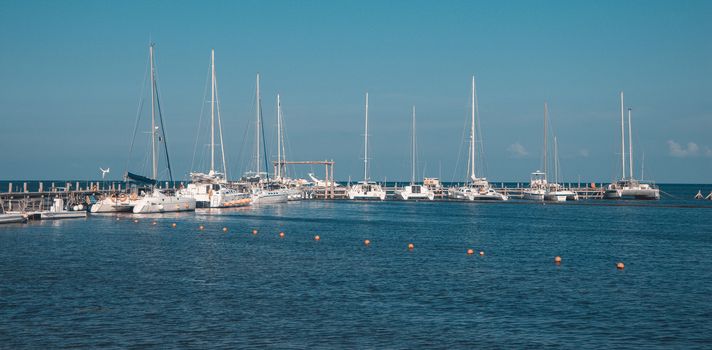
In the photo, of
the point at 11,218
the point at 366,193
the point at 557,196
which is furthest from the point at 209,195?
the point at 557,196

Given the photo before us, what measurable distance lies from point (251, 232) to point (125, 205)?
26.5m

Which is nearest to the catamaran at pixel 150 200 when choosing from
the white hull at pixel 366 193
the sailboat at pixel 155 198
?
the sailboat at pixel 155 198

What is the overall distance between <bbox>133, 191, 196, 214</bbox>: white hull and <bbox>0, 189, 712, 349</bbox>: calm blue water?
21073 millimetres

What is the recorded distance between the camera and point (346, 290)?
37.2 metres

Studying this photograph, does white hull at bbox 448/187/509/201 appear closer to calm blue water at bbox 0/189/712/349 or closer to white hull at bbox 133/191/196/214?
white hull at bbox 133/191/196/214

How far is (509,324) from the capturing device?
29812mm

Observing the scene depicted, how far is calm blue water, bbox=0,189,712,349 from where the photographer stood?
27.8m

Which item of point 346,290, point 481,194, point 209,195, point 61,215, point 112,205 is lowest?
point 346,290

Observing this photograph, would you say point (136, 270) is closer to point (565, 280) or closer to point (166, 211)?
point (565, 280)

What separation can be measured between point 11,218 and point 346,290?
48.5m

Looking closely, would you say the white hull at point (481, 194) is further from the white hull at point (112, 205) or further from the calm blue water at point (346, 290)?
the calm blue water at point (346, 290)

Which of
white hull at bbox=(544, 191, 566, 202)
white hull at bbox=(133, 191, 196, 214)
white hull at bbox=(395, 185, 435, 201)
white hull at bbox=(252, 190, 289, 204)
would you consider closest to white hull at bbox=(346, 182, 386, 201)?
Answer: white hull at bbox=(395, 185, 435, 201)

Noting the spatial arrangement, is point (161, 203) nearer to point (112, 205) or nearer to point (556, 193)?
point (112, 205)

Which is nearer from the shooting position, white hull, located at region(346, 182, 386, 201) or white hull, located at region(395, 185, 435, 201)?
white hull, located at region(346, 182, 386, 201)
